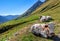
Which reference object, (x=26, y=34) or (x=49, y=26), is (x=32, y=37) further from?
(x=49, y=26)

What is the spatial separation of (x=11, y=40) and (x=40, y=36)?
5.78 meters

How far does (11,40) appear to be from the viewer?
125ft

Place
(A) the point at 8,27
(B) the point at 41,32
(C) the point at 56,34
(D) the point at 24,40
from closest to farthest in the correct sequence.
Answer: (D) the point at 24,40, (B) the point at 41,32, (C) the point at 56,34, (A) the point at 8,27

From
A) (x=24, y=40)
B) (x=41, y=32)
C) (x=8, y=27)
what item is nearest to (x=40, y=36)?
(x=41, y=32)

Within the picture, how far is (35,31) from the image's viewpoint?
133ft

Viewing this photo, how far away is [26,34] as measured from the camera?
39875 millimetres

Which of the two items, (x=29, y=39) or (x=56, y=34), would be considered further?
(x=56, y=34)

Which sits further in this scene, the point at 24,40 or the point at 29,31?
the point at 29,31

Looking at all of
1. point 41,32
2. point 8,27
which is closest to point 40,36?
point 41,32

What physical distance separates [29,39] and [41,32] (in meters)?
3.38

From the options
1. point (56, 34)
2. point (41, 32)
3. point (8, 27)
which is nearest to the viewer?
point (41, 32)

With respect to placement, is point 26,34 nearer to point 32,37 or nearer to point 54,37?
point 32,37

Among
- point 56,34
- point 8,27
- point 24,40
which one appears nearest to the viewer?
point 24,40

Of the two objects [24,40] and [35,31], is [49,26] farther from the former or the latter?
[24,40]
